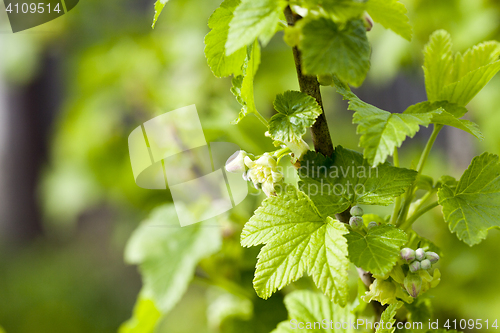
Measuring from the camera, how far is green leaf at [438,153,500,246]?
0.87 feet

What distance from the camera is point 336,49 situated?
8.4 inches

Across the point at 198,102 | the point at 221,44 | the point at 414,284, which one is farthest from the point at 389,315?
the point at 198,102

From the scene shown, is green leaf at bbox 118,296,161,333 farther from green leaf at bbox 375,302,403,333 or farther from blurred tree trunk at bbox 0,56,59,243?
blurred tree trunk at bbox 0,56,59,243

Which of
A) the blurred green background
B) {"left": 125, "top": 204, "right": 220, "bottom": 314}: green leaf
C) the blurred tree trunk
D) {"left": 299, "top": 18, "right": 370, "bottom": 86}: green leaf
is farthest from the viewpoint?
the blurred tree trunk

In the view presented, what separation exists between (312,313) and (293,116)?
260mm

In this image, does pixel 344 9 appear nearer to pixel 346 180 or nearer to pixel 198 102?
pixel 346 180

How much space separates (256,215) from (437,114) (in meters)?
0.15

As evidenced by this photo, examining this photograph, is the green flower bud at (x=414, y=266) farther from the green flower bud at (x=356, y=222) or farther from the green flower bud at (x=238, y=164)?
the green flower bud at (x=238, y=164)

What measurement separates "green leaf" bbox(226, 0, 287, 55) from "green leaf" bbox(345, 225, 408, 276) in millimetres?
153

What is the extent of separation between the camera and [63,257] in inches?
102

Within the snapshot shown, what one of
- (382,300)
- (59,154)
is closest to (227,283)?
(382,300)

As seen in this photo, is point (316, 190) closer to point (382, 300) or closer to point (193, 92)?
point (382, 300)

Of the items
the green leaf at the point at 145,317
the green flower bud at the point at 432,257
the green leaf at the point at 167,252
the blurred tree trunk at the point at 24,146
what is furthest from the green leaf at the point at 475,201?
the blurred tree trunk at the point at 24,146

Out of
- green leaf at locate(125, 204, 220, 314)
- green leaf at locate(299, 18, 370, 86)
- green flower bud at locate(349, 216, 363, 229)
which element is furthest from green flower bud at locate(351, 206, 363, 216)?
green leaf at locate(125, 204, 220, 314)
